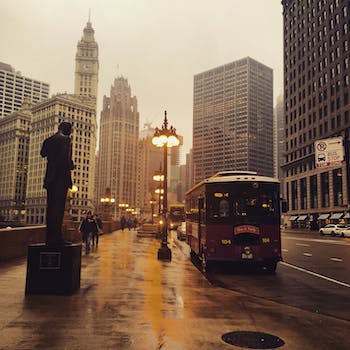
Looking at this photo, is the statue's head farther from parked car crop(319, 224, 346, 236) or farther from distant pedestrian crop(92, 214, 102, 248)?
parked car crop(319, 224, 346, 236)

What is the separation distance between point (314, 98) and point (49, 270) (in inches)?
3364

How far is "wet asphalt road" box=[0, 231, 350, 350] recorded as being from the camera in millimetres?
5406

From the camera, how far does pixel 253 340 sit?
5.62 meters

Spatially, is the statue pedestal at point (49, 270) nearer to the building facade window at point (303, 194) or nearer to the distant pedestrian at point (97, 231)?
the distant pedestrian at point (97, 231)

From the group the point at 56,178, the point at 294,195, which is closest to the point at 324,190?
the point at 294,195

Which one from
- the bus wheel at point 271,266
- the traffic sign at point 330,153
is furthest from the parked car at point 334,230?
the bus wheel at point 271,266

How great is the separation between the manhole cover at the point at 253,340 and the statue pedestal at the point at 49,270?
4.18 m

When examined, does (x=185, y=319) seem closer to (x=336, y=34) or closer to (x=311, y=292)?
(x=311, y=292)

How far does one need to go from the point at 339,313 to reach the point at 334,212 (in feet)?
229

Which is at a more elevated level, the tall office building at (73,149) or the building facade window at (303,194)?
the tall office building at (73,149)

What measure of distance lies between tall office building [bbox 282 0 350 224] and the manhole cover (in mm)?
66693

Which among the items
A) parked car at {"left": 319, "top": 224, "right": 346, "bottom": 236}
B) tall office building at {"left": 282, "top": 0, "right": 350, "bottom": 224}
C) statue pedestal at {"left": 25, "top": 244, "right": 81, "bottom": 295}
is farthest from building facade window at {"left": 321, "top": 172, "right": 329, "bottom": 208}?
statue pedestal at {"left": 25, "top": 244, "right": 81, "bottom": 295}

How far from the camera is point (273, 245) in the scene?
13578 mm

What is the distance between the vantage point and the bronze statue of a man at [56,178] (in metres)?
8.87
